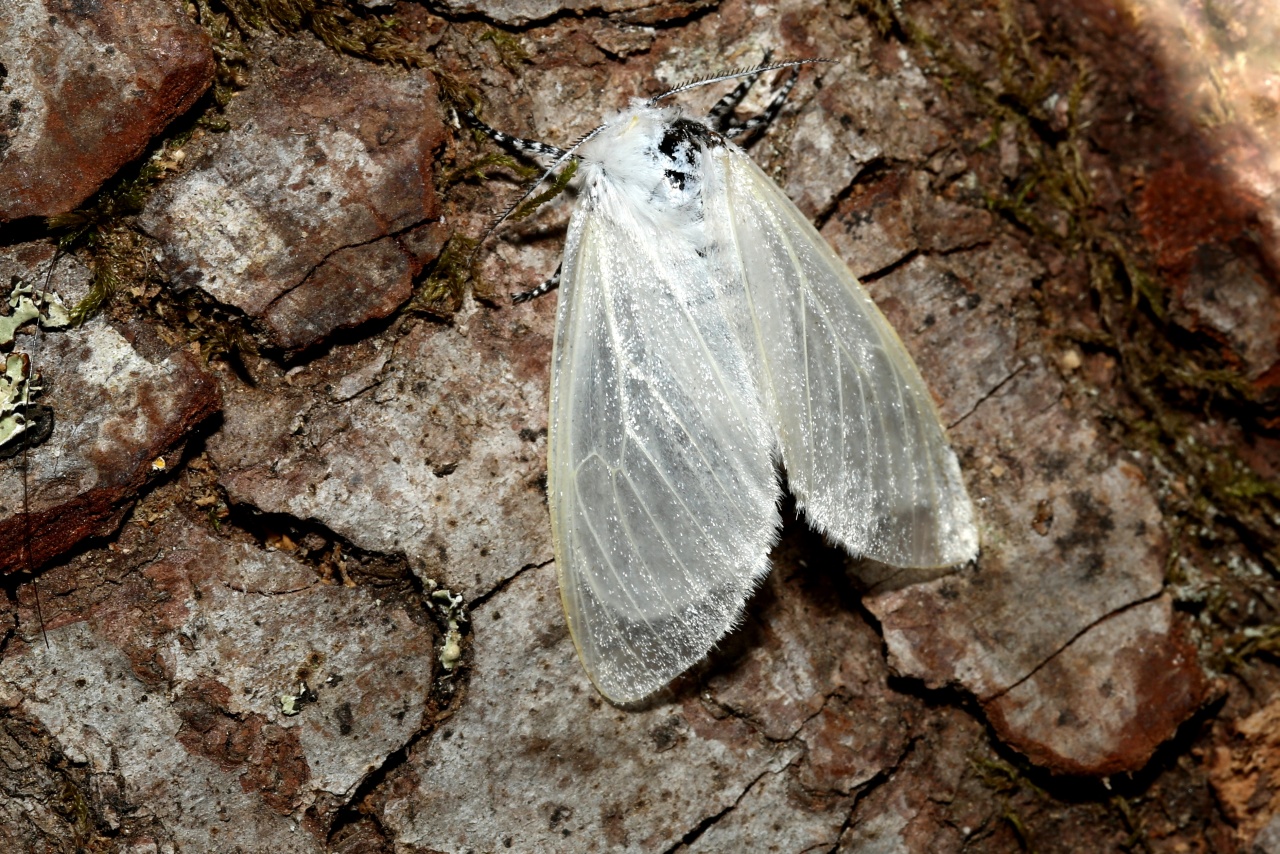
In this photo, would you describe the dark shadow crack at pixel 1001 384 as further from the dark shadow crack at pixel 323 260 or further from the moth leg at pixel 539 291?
the dark shadow crack at pixel 323 260

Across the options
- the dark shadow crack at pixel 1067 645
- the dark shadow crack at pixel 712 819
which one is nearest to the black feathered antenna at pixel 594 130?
the dark shadow crack at pixel 712 819

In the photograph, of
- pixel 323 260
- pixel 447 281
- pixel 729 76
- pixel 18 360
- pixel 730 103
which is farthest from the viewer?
pixel 730 103

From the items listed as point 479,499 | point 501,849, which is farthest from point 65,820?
point 479,499

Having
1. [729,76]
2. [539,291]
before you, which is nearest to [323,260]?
[539,291]

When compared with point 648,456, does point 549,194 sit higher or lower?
higher

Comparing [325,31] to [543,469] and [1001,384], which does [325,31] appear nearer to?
[543,469]

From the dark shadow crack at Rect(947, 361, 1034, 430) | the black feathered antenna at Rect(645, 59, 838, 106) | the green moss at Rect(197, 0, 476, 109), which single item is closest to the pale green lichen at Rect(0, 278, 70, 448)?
the green moss at Rect(197, 0, 476, 109)
